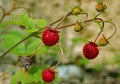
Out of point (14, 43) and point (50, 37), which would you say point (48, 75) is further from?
point (14, 43)

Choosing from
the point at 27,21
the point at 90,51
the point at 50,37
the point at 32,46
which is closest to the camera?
the point at 50,37

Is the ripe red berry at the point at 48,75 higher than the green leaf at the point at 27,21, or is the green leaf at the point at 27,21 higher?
the green leaf at the point at 27,21

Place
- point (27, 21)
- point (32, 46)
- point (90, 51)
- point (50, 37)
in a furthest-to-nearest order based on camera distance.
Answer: point (32, 46) → point (27, 21) → point (90, 51) → point (50, 37)

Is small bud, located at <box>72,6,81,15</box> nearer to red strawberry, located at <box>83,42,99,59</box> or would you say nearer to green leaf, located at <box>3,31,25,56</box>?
red strawberry, located at <box>83,42,99,59</box>

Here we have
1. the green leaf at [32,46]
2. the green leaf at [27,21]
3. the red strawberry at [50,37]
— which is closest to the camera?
the red strawberry at [50,37]

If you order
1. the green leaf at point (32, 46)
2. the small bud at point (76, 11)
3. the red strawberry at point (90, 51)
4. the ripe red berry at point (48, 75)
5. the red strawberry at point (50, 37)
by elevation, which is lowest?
the ripe red berry at point (48, 75)

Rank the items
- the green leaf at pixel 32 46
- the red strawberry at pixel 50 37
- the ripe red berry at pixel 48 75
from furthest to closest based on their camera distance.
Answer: the green leaf at pixel 32 46, the ripe red berry at pixel 48 75, the red strawberry at pixel 50 37

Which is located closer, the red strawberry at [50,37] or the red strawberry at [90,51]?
the red strawberry at [50,37]

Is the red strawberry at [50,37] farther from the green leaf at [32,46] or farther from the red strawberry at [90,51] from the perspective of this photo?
the green leaf at [32,46]

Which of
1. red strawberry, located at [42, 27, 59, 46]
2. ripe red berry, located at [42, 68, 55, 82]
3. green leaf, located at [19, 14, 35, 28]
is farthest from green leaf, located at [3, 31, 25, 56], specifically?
red strawberry, located at [42, 27, 59, 46]

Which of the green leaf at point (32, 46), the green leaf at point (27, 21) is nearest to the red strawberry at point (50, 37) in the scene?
the green leaf at point (27, 21)

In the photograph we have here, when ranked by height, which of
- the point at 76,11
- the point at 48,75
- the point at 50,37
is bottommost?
the point at 48,75

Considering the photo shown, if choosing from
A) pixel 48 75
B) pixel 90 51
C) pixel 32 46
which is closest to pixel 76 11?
pixel 90 51
